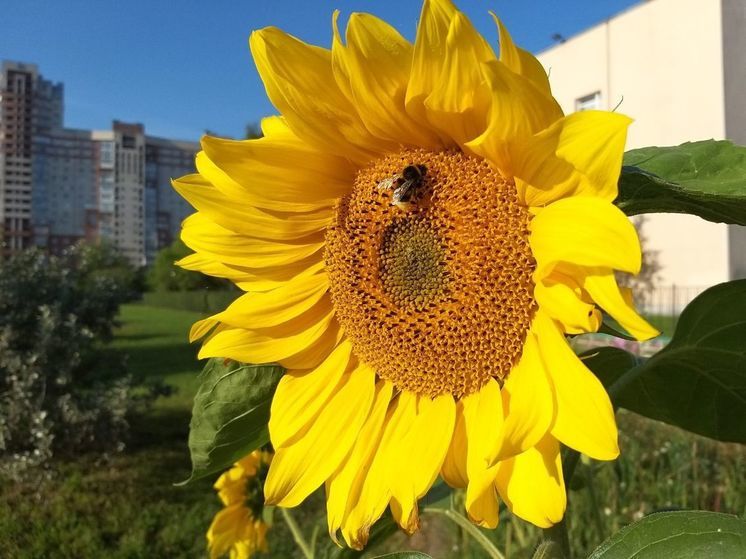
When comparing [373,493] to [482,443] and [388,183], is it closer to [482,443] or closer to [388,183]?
[482,443]

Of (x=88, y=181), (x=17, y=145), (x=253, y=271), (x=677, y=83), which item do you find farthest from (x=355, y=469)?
(x=88, y=181)

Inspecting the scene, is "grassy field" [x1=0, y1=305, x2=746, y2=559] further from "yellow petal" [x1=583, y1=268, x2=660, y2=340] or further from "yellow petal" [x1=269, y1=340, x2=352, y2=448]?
"yellow petal" [x1=583, y1=268, x2=660, y2=340]

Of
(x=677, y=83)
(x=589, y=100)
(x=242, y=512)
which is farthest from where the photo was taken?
(x=589, y=100)

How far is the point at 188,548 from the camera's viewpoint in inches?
156

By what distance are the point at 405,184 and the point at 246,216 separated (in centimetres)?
18

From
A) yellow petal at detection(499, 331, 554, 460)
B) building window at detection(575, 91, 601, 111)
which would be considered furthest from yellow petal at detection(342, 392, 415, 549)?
building window at detection(575, 91, 601, 111)

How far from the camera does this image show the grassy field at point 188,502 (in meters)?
3.31

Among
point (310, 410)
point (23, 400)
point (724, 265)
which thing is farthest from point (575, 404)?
point (724, 265)

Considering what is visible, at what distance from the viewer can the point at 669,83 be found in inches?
507

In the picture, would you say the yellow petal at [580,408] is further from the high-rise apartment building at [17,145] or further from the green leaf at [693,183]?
the high-rise apartment building at [17,145]

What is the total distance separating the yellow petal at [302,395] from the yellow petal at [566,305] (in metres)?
0.26

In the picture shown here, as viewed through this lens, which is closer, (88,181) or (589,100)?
(589,100)

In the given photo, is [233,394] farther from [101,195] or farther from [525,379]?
[101,195]

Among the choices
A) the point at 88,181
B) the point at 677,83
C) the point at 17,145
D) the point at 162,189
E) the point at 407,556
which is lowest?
the point at 407,556
